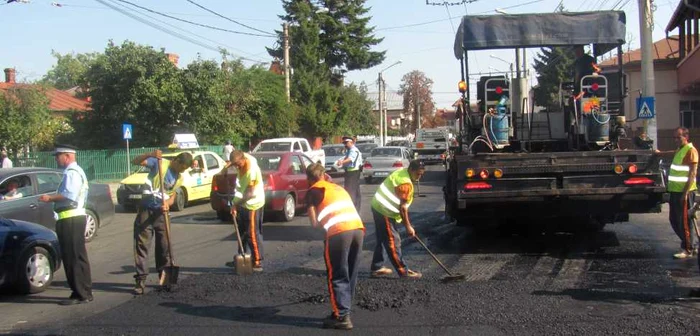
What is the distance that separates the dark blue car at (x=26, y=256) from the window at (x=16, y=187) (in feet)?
9.03

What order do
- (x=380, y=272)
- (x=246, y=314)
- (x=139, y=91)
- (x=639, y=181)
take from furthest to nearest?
(x=139, y=91) → (x=639, y=181) → (x=380, y=272) → (x=246, y=314)

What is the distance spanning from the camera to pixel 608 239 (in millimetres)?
9977

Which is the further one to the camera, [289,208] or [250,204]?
[289,208]

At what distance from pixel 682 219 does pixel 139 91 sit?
71.8 ft

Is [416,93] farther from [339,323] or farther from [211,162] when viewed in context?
[339,323]

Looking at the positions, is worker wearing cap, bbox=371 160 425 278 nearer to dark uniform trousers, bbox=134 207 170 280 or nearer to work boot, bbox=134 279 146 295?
dark uniform trousers, bbox=134 207 170 280

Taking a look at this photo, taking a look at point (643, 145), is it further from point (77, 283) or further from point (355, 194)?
point (77, 283)

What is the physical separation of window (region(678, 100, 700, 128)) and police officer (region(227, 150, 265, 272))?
98.1 feet

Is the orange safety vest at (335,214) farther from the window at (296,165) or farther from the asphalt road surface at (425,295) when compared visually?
the window at (296,165)

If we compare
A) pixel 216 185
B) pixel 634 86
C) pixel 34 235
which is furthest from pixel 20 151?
pixel 634 86

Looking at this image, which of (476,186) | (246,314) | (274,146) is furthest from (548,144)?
(274,146)

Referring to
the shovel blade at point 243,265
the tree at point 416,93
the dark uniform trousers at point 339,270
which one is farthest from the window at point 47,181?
the tree at point 416,93

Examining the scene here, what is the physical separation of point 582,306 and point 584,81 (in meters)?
4.36

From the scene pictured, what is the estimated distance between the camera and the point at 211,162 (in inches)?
697
